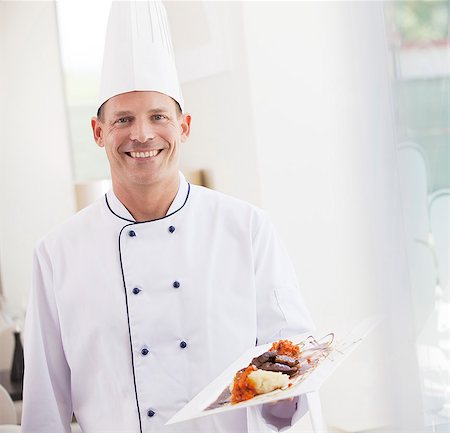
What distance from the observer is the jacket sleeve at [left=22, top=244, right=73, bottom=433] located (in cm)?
157

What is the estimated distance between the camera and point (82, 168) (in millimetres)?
4301

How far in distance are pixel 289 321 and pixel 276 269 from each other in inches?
4.0

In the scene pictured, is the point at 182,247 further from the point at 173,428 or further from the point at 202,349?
the point at 173,428

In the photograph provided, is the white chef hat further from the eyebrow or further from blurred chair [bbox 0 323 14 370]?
blurred chair [bbox 0 323 14 370]

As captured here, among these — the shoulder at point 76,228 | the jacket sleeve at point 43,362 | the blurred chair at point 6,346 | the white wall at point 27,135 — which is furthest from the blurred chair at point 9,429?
the white wall at point 27,135

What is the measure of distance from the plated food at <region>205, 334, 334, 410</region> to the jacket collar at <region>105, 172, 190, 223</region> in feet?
1.15

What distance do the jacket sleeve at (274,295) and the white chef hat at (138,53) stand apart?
1.01 feet

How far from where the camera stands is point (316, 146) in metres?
3.01

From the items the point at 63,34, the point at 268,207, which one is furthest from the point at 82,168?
→ the point at 268,207

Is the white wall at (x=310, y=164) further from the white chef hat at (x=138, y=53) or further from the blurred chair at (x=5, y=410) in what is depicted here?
the white chef hat at (x=138, y=53)

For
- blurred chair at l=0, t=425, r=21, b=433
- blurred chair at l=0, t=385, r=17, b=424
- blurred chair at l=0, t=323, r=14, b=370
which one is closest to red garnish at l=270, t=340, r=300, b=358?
blurred chair at l=0, t=425, r=21, b=433

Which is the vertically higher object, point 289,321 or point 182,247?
point 182,247

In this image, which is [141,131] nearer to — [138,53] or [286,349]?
[138,53]

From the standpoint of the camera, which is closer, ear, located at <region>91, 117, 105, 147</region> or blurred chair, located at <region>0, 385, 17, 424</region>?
ear, located at <region>91, 117, 105, 147</region>
